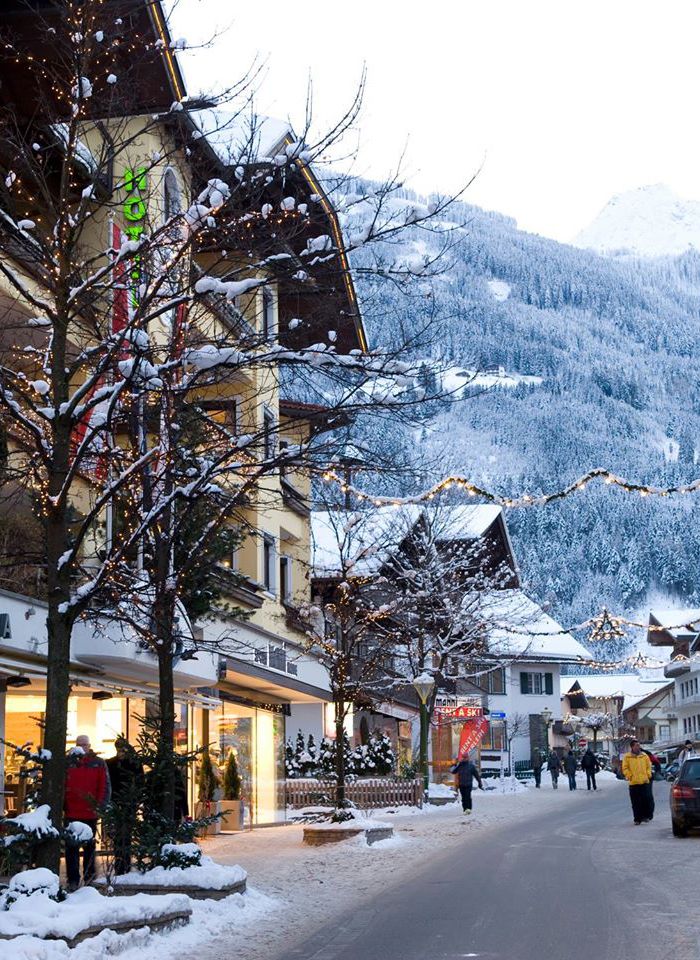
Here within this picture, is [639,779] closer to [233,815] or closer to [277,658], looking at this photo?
[233,815]

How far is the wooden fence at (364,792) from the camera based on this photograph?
113 feet

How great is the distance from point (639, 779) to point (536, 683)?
60.5m

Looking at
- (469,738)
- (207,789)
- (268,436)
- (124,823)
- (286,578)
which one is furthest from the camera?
(469,738)

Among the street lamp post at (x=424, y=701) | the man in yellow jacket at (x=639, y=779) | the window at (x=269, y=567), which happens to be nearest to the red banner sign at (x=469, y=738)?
the street lamp post at (x=424, y=701)

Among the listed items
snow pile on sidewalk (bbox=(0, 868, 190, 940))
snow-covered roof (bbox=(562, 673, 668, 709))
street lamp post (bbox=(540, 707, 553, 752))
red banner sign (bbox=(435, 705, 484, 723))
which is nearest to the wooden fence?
red banner sign (bbox=(435, 705, 484, 723))

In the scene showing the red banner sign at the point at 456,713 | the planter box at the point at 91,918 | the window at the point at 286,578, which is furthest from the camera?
the red banner sign at the point at 456,713

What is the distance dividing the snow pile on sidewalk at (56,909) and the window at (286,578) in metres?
26.4

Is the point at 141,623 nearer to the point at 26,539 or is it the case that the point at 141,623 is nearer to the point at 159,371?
the point at 26,539

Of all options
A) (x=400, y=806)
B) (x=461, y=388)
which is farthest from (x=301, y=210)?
(x=400, y=806)

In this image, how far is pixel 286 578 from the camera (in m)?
39.3

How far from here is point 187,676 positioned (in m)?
25.2

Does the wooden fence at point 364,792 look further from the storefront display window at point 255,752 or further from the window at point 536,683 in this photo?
the window at point 536,683

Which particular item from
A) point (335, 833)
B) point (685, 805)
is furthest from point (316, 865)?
point (685, 805)

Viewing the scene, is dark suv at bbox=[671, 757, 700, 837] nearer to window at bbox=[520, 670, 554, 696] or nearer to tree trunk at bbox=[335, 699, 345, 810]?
tree trunk at bbox=[335, 699, 345, 810]
